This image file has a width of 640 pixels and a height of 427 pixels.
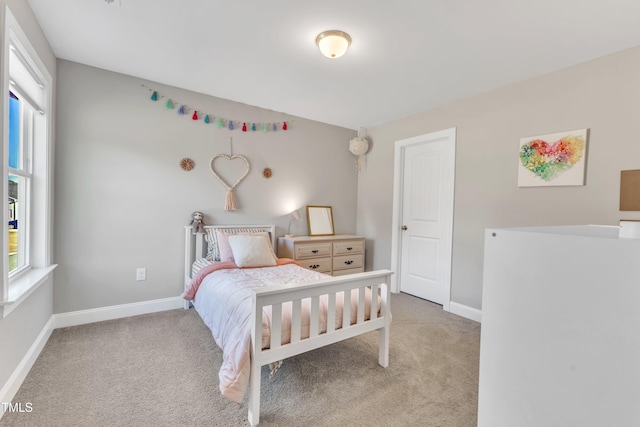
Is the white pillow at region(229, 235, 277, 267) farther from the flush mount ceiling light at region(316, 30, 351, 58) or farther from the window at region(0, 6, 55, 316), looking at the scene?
the flush mount ceiling light at region(316, 30, 351, 58)

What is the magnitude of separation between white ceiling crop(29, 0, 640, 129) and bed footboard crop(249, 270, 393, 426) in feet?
5.43

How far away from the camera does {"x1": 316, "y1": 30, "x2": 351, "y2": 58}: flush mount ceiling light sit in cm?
195

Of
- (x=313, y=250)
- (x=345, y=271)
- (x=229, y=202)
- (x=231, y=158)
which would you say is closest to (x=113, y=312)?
(x=229, y=202)

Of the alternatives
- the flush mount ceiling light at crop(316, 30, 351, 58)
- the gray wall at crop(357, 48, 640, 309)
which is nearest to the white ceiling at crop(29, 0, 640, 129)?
the flush mount ceiling light at crop(316, 30, 351, 58)

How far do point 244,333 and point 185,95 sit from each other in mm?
2551

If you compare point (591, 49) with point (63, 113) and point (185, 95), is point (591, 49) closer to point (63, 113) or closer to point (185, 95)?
point (185, 95)

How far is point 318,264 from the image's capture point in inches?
138

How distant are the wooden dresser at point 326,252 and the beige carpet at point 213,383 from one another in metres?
1.18

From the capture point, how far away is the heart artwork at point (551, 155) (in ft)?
7.54

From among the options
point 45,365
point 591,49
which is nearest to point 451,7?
point 591,49

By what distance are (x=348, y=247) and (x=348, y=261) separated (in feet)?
0.60

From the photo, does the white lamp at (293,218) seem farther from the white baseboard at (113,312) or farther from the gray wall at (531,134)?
the gray wall at (531,134)

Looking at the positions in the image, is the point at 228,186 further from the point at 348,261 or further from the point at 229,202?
the point at 348,261

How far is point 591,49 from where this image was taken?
6.86 feet
